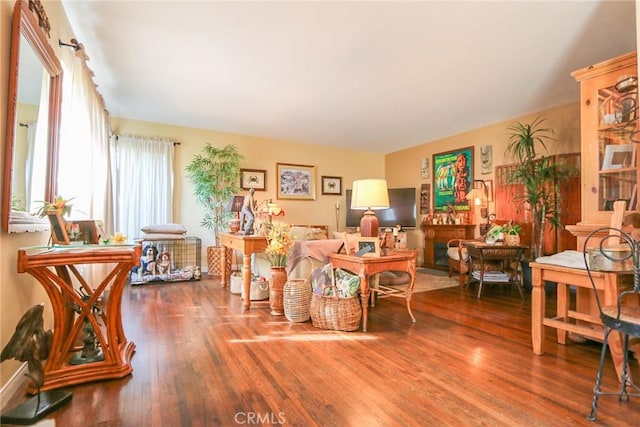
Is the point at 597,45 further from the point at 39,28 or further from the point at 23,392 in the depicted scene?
the point at 23,392

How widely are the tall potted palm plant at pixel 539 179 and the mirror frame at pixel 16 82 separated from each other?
5.09 m

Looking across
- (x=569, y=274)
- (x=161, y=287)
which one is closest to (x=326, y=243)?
(x=569, y=274)

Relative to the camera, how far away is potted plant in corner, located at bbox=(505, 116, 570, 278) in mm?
4237

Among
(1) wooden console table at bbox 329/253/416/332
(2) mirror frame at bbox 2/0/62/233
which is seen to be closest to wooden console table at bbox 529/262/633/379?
(1) wooden console table at bbox 329/253/416/332

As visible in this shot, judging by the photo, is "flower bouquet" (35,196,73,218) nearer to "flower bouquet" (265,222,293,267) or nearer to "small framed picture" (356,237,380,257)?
"flower bouquet" (265,222,293,267)

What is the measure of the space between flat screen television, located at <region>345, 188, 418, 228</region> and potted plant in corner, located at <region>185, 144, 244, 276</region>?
2.71 m

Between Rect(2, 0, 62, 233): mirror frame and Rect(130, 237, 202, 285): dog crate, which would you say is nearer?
Rect(2, 0, 62, 233): mirror frame

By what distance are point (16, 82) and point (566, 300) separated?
3.71 metres

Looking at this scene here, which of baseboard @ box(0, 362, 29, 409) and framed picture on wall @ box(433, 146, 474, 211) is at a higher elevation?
framed picture on wall @ box(433, 146, 474, 211)

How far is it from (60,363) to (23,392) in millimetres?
189

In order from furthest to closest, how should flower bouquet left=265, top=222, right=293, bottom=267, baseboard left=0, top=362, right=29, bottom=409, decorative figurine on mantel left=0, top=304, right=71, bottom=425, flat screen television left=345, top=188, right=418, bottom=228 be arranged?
1. flat screen television left=345, top=188, right=418, bottom=228
2. flower bouquet left=265, top=222, right=293, bottom=267
3. baseboard left=0, top=362, right=29, bottom=409
4. decorative figurine on mantel left=0, top=304, right=71, bottom=425

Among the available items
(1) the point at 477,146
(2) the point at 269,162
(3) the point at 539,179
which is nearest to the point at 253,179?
(2) the point at 269,162

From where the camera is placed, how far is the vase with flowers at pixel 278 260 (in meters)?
3.08

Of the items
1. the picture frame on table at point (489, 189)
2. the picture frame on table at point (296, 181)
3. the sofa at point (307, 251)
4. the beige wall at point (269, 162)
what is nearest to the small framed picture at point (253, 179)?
the beige wall at point (269, 162)
